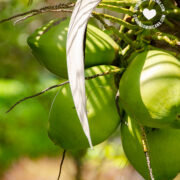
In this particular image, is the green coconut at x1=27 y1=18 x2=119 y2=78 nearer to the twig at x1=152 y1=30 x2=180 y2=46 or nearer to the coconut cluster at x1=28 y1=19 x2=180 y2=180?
the coconut cluster at x1=28 y1=19 x2=180 y2=180

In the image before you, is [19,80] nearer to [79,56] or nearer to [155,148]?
[155,148]

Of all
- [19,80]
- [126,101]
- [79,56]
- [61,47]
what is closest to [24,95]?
[19,80]

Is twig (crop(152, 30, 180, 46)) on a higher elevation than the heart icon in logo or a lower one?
lower

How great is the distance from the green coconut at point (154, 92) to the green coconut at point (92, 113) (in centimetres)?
8

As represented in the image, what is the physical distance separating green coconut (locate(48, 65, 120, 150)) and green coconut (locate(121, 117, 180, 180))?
0.12 feet

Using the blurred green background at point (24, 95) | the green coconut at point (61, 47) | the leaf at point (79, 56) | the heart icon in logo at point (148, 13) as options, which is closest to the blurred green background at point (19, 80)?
the blurred green background at point (24, 95)

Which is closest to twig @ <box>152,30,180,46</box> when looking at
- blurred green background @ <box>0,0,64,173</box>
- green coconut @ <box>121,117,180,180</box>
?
green coconut @ <box>121,117,180,180</box>

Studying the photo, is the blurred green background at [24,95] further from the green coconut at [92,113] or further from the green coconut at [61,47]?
the green coconut at [92,113]

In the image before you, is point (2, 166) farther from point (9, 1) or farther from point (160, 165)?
point (160, 165)

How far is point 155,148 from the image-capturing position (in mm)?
699

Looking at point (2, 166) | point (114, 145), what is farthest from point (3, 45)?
point (2, 166)

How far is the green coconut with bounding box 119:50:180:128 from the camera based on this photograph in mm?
610

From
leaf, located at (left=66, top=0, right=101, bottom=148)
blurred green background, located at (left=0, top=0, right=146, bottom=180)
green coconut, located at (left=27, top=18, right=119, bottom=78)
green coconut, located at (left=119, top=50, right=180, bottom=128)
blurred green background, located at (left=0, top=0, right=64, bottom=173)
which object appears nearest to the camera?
leaf, located at (left=66, top=0, right=101, bottom=148)

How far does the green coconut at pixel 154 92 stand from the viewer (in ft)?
2.00
